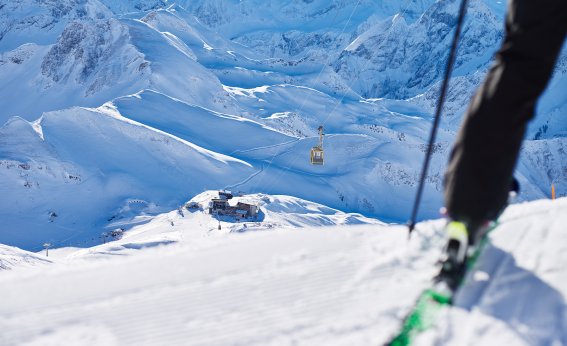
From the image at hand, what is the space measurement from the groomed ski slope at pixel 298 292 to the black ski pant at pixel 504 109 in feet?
1.47

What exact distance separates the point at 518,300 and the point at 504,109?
2.63 ft

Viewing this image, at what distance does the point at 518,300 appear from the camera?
2578 millimetres

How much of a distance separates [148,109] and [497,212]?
73027mm

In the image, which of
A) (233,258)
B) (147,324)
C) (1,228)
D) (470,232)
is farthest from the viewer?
(1,228)

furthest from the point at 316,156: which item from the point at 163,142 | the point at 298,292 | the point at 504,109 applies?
the point at 163,142

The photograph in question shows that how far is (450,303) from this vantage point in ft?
8.39

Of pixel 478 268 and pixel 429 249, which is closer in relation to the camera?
pixel 478 268

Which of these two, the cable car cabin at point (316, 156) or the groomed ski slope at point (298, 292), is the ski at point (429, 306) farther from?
the cable car cabin at point (316, 156)

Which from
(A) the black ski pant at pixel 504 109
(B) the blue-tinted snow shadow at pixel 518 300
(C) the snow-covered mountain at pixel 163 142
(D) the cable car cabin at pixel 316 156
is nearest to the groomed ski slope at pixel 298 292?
(B) the blue-tinted snow shadow at pixel 518 300

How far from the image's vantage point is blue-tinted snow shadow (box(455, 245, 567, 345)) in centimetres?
235

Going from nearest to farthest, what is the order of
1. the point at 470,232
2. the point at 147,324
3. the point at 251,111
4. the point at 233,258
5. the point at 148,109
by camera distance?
1. the point at 470,232
2. the point at 147,324
3. the point at 233,258
4. the point at 148,109
5. the point at 251,111

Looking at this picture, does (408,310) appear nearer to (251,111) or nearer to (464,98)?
(251,111)

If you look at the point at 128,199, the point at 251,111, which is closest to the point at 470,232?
the point at 128,199

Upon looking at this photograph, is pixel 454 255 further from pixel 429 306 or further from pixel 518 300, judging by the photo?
pixel 518 300
